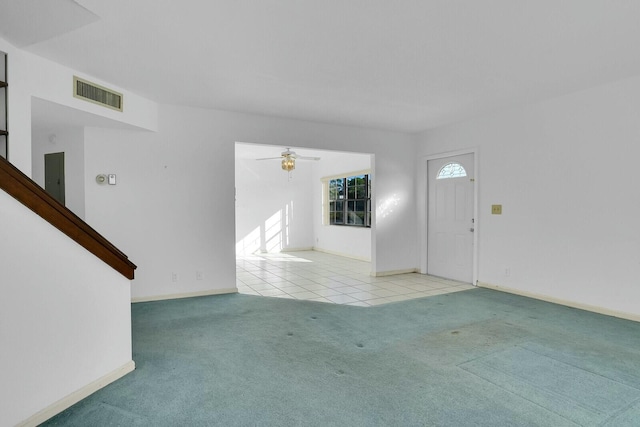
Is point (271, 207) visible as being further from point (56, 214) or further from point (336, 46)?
point (56, 214)

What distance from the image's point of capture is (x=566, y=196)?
13.7 ft

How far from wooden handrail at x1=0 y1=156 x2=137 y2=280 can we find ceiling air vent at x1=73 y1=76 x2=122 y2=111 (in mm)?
2015

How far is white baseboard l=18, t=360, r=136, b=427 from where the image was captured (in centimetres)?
185

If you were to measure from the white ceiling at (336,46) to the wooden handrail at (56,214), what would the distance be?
128cm

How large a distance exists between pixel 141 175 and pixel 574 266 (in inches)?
207

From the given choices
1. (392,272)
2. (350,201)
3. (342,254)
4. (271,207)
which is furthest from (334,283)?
(271,207)

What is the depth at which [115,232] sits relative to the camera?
169 inches

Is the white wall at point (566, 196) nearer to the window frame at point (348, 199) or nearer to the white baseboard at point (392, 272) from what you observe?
the white baseboard at point (392, 272)

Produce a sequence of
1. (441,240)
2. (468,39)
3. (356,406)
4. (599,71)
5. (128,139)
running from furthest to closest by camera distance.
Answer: (441,240) → (128,139) → (599,71) → (468,39) → (356,406)

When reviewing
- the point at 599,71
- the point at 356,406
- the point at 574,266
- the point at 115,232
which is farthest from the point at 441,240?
the point at 115,232

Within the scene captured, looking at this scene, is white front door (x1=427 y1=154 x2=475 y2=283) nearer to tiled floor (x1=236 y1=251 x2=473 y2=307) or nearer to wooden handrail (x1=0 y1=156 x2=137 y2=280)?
tiled floor (x1=236 y1=251 x2=473 y2=307)

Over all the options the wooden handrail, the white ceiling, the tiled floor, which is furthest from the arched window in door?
the wooden handrail

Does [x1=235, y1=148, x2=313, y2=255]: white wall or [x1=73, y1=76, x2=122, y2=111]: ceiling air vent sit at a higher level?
[x1=73, y1=76, x2=122, y2=111]: ceiling air vent

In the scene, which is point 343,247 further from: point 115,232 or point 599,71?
point 599,71
